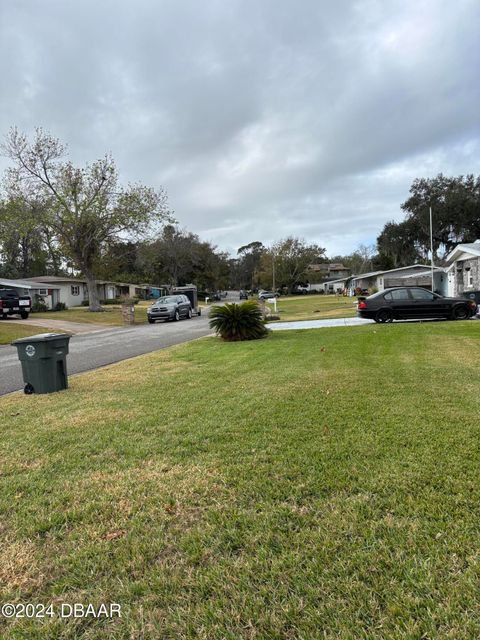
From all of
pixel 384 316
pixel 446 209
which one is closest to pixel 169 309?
pixel 384 316

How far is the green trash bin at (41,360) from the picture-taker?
20.8 feet

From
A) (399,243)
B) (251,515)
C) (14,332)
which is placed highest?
(399,243)

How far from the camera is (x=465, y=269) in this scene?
24625 millimetres

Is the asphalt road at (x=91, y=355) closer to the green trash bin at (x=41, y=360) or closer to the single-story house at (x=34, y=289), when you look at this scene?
the green trash bin at (x=41, y=360)

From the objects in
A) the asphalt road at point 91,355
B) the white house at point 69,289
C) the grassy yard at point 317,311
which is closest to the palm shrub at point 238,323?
the asphalt road at point 91,355

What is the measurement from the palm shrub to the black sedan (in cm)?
582

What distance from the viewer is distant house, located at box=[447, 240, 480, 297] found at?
890 inches

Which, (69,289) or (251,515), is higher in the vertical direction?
(69,289)

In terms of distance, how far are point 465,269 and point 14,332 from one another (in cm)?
2566

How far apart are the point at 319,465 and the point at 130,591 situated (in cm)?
172

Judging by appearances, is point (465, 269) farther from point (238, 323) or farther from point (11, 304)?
point (11, 304)

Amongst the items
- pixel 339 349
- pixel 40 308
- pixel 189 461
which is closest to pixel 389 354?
pixel 339 349

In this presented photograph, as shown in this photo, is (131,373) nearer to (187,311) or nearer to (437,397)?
(437,397)

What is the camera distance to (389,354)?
27.6 ft
